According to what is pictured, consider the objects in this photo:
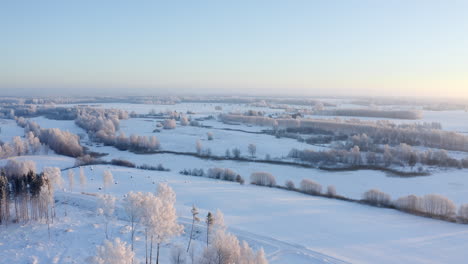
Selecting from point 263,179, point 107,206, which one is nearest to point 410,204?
point 263,179

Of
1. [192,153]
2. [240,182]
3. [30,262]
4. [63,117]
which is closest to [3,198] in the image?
[30,262]

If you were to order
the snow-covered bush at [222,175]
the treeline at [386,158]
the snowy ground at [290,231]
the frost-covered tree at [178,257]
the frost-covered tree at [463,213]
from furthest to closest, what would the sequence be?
1. the treeline at [386,158]
2. the snow-covered bush at [222,175]
3. the frost-covered tree at [463,213]
4. the snowy ground at [290,231]
5. the frost-covered tree at [178,257]

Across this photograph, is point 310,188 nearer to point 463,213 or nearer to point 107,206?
point 463,213

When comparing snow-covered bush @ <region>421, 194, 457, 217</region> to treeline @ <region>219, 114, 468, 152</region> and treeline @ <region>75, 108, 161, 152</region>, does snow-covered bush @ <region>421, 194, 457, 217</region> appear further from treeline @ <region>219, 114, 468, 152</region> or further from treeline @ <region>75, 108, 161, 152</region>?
treeline @ <region>75, 108, 161, 152</region>

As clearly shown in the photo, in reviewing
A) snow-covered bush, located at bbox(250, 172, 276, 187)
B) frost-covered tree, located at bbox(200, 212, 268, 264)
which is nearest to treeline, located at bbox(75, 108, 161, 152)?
snow-covered bush, located at bbox(250, 172, 276, 187)

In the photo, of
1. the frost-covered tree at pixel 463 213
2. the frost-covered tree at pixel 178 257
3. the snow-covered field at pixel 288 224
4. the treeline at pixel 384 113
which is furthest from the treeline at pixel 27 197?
the treeline at pixel 384 113

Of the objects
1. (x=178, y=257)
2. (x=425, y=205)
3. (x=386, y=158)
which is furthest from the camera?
(x=386, y=158)

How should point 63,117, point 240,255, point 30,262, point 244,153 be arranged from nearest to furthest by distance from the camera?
point 240,255 → point 30,262 → point 244,153 → point 63,117

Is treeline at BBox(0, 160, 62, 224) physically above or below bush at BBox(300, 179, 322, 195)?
above

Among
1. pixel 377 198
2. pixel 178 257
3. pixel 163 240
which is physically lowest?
pixel 377 198

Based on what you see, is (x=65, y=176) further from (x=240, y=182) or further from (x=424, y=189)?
(x=424, y=189)

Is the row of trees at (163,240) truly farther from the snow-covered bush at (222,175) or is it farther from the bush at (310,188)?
the snow-covered bush at (222,175)
